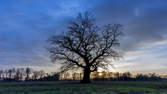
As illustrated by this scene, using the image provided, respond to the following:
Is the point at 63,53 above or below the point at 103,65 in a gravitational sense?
above

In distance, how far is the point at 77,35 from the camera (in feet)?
100

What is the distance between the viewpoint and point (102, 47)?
30.9 metres

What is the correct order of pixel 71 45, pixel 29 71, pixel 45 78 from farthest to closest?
→ 1. pixel 29 71
2. pixel 45 78
3. pixel 71 45

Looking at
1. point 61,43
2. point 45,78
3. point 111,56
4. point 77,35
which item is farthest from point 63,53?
point 45,78

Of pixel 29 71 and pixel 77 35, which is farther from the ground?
pixel 77 35

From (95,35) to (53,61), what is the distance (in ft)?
30.3

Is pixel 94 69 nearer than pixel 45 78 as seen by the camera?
Yes

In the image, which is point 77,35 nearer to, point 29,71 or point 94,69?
point 94,69

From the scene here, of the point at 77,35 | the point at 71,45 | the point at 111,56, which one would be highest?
the point at 77,35

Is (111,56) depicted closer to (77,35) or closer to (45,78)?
(77,35)

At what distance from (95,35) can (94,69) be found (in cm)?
642

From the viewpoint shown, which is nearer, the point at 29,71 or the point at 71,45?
the point at 71,45

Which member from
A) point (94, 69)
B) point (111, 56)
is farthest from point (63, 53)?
point (111, 56)

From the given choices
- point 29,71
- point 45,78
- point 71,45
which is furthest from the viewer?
point 29,71
